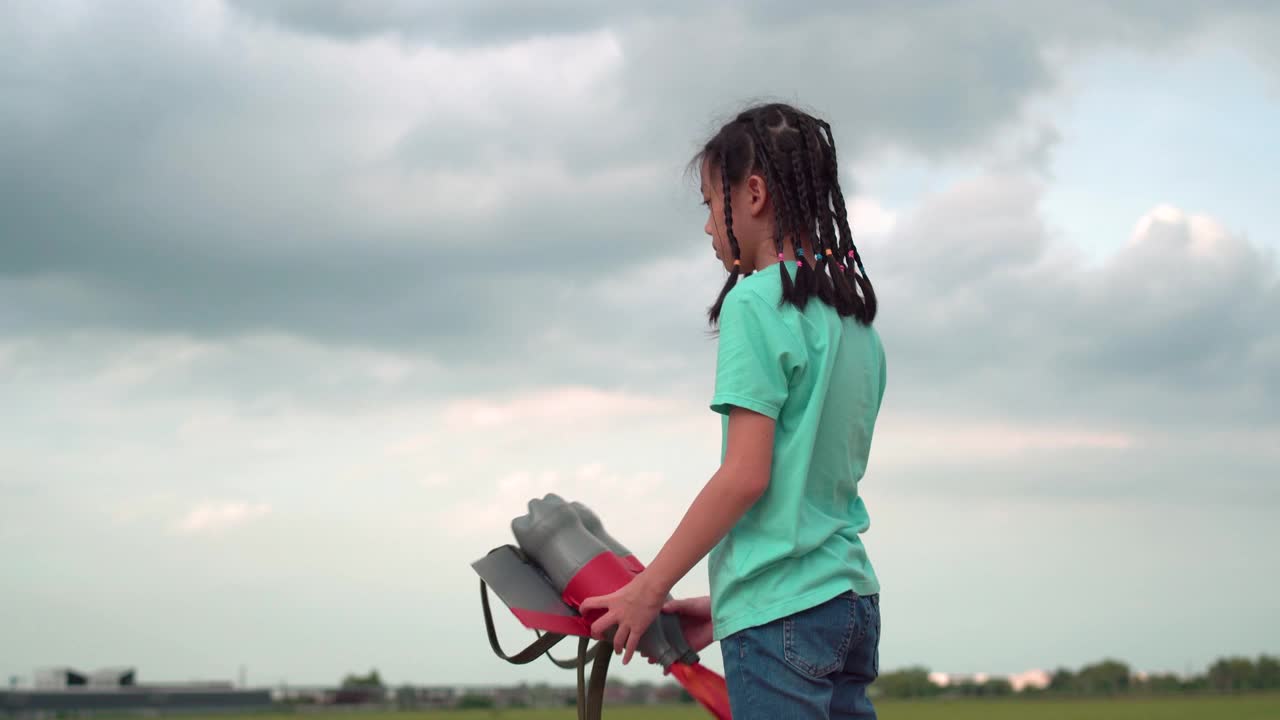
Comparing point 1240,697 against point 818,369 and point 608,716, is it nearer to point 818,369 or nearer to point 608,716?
point 608,716

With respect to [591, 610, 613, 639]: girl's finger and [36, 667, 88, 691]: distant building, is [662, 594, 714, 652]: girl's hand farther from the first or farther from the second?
[36, 667, 88, 691]: distant building

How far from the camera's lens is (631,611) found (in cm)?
258

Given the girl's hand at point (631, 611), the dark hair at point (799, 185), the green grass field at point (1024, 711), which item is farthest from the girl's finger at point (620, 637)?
the green grass field at point (1024, 711)

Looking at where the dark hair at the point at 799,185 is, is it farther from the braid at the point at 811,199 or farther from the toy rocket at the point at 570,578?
the toy rocket at the point at 570,578

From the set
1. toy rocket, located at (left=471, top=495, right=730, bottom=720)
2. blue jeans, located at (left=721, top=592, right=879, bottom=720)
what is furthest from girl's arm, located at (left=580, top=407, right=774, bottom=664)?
toy rocket, located at (left=471, top=495, right=730, bottom=720)

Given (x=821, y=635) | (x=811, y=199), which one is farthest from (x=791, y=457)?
(x=811, y=199)

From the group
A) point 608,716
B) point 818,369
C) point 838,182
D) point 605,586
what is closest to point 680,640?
point 605,586

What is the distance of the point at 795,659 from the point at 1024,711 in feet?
46.4

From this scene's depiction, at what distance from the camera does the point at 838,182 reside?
2.82 meters

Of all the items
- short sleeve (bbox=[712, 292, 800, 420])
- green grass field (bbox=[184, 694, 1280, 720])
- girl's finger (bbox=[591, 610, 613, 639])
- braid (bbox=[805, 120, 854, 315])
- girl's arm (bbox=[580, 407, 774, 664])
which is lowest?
→ green grass field (bbox=[184, 694, 1280, 720])

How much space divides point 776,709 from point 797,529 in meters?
0.37

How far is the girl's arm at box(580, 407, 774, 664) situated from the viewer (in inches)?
97.2

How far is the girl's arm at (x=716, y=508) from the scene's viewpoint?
8.10 feet

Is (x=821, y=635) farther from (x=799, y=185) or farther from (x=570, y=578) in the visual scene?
(x=799, y=185)
